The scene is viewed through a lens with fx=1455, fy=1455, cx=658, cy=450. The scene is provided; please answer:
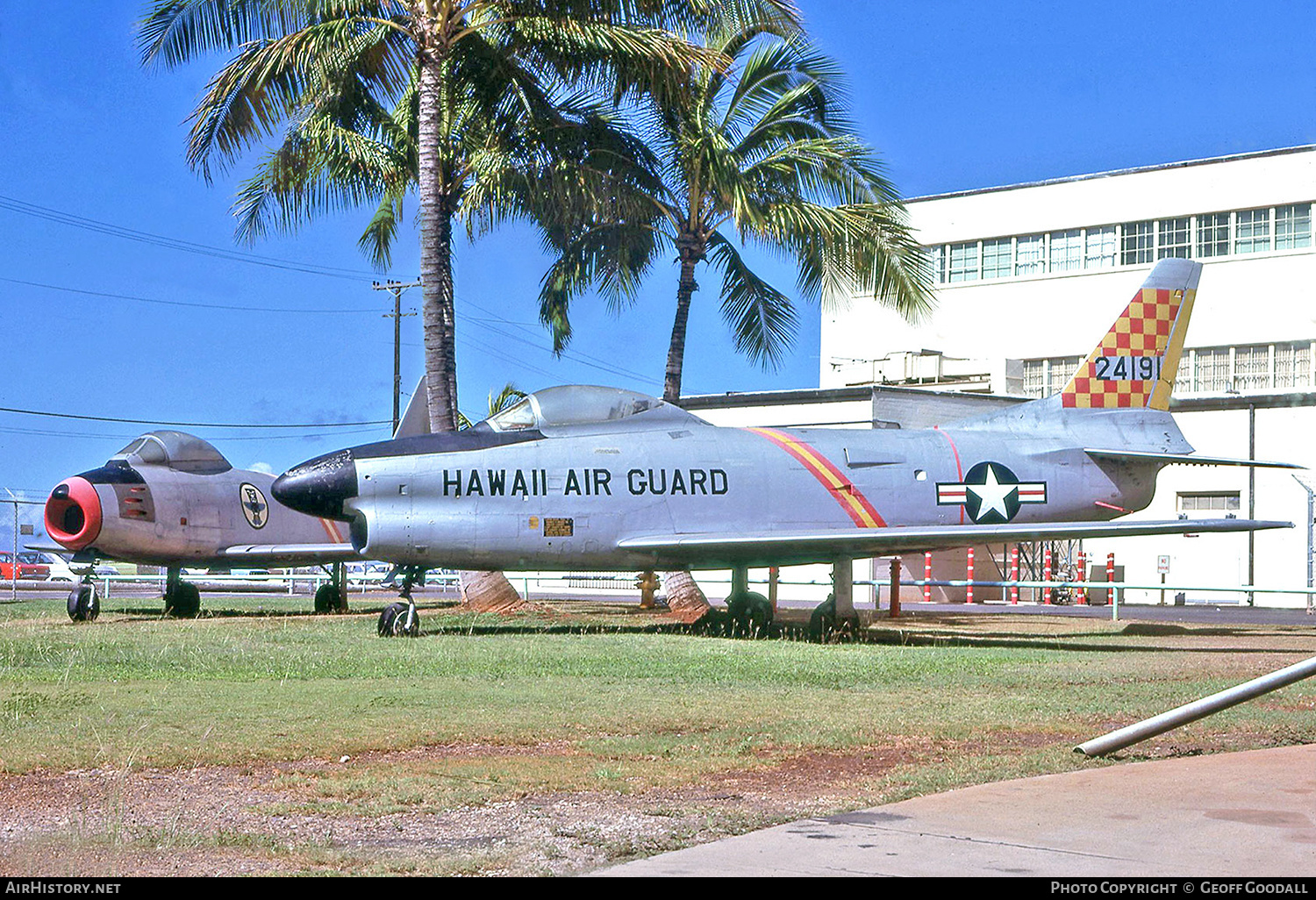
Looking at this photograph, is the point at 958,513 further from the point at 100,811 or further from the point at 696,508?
the point at 100,811

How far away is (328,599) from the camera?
2433 cm

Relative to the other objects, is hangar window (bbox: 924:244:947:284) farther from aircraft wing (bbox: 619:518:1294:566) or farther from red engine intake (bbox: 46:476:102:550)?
red engine intake (bbox: 46:476:102:550)

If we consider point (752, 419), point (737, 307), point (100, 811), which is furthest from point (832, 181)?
point (100, 811)

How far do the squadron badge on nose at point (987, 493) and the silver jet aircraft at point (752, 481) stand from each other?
0.03m

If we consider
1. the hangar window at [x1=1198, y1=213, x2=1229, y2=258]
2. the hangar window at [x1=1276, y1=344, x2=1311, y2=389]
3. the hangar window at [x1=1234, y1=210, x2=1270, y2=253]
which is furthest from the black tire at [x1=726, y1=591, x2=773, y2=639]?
the hangar window at [x1=1198, y1=213, x2=1229, y2=258]

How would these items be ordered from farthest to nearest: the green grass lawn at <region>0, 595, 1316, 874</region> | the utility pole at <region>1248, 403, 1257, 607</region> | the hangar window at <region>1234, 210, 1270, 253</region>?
1. the hangar window at <region>1234, 210, 1270, 253</region>
2. the utility pole at <region>1248, 403, 1257, 607</region>
3. the green grass lawn at <region>0, 595, 1316, 874</region>

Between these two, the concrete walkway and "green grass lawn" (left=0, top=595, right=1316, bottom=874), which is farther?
"green grass lawn" (left=0, top=595, right=1316, bottom=874)

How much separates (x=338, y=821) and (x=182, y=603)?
17.4 m

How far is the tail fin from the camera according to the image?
20875 mm

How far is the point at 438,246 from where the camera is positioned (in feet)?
74.0

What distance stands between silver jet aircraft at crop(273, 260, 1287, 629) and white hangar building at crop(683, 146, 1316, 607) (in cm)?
1623

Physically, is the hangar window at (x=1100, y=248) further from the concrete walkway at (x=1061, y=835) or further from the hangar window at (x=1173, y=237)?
the concrete walkway at (x=1061, y=835)

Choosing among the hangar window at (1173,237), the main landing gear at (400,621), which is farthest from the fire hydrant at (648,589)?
the hangar window at (1173,237)

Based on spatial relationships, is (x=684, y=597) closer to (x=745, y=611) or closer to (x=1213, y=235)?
(x=745, y=611)
